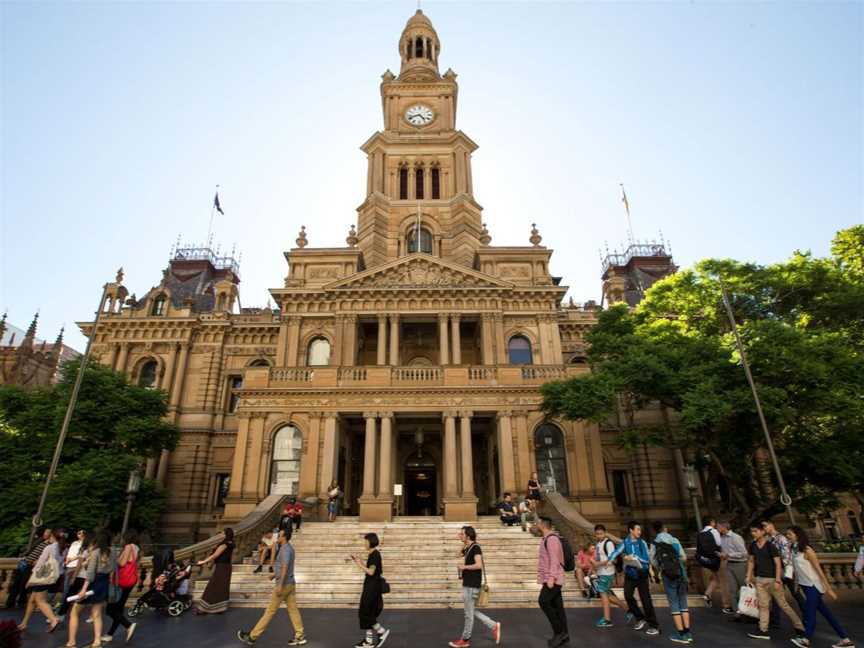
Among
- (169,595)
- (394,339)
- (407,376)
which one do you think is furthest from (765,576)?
(394,339)

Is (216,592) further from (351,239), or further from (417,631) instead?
(351,239)

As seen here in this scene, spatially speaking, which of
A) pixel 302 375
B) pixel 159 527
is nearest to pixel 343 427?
pixel 302 375

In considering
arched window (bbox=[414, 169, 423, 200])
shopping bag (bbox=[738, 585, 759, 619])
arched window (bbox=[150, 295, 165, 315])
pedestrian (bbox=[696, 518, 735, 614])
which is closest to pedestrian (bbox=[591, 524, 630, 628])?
pedestrian (bbox=[696, 518, 735, 614])

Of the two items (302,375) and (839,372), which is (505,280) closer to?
(302,375)

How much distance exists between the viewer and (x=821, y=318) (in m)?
22.2

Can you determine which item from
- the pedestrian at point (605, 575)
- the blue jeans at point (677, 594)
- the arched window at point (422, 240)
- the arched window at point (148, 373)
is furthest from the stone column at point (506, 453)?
the arched window at point (148, 373)

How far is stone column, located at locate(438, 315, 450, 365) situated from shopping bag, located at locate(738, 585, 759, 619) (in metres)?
19.7

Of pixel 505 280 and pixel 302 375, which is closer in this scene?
pixel 302 375

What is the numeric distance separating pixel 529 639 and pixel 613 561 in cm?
265

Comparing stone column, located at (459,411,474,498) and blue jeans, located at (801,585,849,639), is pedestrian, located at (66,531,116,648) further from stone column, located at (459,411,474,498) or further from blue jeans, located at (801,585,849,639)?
stone column, located at (459,411,474,498)

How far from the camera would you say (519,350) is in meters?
30.8

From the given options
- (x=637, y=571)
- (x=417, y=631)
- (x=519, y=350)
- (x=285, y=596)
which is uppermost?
(x=519, y=350)

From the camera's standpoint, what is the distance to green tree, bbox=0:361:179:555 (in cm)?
2227

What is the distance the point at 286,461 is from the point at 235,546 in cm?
1107
